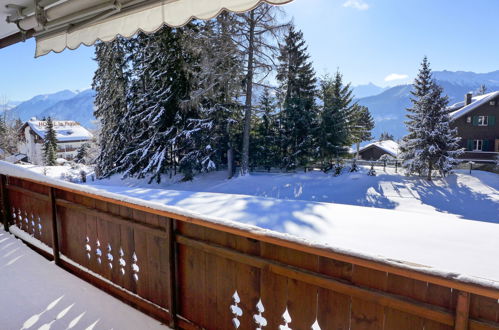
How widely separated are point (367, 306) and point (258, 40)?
13.0m

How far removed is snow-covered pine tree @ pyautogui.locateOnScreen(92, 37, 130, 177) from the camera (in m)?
16.0

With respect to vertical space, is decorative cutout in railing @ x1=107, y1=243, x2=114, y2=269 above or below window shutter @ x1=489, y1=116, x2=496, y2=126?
below

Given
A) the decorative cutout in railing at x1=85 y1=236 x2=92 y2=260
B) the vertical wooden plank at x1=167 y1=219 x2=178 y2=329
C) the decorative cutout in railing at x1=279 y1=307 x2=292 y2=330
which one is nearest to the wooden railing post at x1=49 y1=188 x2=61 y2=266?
the decorative cutout in railing at x1=85 y1=236 x2=92 y2=260

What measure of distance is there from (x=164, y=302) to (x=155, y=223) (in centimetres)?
61

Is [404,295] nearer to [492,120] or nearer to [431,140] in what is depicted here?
[431,140]

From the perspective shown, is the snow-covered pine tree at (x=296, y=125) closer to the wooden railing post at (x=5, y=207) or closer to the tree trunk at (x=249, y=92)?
the tree trunk at (x=249, y=92)

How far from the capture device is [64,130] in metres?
38.5

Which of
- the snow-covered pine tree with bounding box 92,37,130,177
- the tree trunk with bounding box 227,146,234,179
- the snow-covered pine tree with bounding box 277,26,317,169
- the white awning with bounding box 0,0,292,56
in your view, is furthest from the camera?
the snow-covered pine tree with bounding box 277,26,317,169

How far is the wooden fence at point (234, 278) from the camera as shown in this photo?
1.06 meters

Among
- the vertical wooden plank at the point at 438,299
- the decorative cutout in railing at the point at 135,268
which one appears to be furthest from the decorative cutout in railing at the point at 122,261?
the vertical wooden plank at the point at 438,299

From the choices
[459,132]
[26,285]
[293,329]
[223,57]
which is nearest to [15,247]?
[26,285]

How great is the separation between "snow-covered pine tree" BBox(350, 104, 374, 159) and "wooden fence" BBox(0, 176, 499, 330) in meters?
19.2

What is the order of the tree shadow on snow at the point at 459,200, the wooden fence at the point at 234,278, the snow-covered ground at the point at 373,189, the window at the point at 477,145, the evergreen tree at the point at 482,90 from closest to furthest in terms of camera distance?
the wooden fence at the point at 234,278 < the tree shadow on snow at the point at 459,200 < the snow-covered ground at the point at 373,189 < the window at the point at 477,145 < the evergreen tree at the point at 482,90

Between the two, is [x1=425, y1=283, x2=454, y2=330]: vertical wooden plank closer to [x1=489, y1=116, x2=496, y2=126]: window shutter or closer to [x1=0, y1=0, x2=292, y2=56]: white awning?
[x1=0, y1=0, x2=292, y2=56]: white awning
